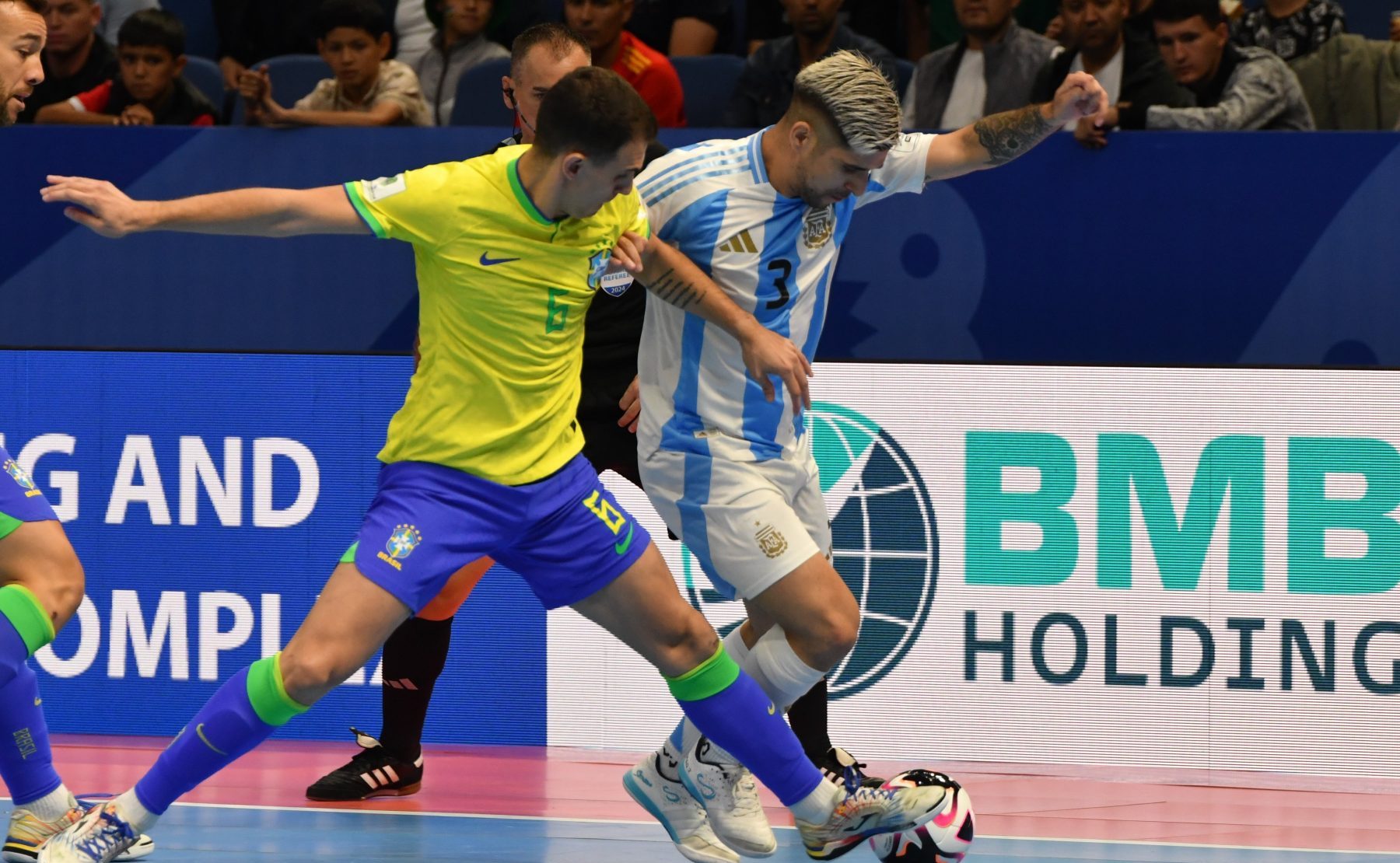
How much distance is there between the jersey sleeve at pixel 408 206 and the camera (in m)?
3.93

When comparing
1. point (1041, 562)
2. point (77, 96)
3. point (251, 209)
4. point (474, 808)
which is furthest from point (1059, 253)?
point (77, 96)

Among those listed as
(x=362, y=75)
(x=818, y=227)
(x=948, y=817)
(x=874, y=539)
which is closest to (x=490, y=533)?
(x=818, y=227)

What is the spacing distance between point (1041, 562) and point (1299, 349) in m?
1.37

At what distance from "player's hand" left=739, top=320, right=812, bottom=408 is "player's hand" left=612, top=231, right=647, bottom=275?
304mm

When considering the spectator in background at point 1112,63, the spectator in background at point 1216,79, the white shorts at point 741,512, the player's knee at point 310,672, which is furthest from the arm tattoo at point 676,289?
the spectator in background at point 1112,63

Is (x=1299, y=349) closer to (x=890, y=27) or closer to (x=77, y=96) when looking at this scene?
(x=890, y=27)

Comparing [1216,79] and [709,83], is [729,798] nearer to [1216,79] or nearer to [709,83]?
[1216,79]

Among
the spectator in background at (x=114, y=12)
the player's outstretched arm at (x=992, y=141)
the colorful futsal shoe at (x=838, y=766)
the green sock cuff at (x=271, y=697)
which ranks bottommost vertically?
the colorful futsal shoe at (x=838, y=766)

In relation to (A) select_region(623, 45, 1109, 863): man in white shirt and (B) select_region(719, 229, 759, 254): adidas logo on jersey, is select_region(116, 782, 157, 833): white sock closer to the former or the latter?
(A) select_region(623, 45, 1109, 863): man in white shirt

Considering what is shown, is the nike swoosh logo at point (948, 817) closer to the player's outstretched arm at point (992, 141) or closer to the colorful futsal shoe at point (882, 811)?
the colorful futsal shoe at point (882, 811)

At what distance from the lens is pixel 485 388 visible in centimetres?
406

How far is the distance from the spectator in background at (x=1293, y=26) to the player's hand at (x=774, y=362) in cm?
366

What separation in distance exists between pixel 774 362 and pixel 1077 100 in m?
1.06

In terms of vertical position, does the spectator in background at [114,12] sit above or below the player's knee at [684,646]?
above
